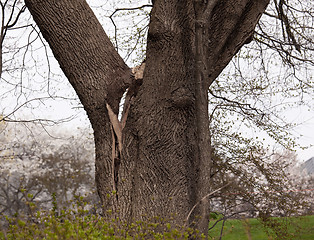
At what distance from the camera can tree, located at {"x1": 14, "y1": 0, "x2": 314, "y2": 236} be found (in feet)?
9.80

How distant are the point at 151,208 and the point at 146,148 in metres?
0.54

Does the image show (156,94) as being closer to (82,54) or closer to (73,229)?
(82,54)

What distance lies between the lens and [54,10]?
131 inches

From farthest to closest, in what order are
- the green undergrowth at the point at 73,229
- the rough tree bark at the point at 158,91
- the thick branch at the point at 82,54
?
the thick branch at the point at 82,54
the rough tree bark at the point at 158,91
the green undergrowth at the point at 73,229

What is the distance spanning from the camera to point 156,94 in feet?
10.4

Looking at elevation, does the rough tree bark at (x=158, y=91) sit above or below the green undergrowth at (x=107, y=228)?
above

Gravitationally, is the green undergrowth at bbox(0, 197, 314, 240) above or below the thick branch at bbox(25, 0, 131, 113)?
below

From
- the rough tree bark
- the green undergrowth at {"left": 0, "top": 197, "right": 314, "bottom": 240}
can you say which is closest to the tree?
the rough tree bark

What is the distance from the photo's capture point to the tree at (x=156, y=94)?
2.99 metres

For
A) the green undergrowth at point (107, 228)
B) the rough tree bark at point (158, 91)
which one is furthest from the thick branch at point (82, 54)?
the green undergrowth at point (107, 228)

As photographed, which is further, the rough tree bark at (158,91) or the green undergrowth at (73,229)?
the rough tree bark at (158,91)

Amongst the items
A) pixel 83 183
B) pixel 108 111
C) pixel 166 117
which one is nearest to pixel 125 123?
pixel 108 111

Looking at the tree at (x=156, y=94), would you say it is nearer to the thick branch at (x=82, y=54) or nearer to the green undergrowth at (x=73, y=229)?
the thick branch at (x=82, y=54)

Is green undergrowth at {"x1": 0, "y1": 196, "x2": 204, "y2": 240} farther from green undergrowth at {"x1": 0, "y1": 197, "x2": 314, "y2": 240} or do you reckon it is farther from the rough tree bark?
the rough tree bark
